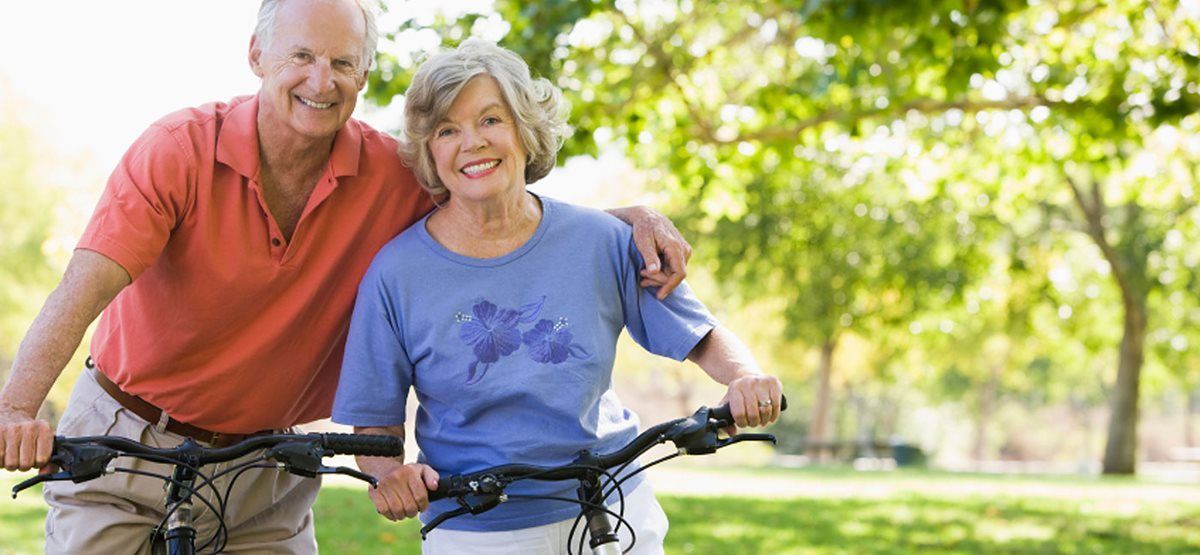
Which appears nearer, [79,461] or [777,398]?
[79,461]

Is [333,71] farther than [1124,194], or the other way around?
[1124,194]

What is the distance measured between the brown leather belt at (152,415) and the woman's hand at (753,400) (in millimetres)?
1452

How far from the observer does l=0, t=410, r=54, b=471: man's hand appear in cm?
287

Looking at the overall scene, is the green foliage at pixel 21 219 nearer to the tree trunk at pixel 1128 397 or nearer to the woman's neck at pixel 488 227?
the tree trunk at pixel 1128 397

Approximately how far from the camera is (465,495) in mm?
2980

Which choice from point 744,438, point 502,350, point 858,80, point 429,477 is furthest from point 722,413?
point 858,80

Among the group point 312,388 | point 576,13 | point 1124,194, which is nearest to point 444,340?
point 312,388

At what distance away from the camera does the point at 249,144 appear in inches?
143

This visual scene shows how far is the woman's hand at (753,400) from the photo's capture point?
10.2ft

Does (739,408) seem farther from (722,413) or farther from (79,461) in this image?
(79,461)

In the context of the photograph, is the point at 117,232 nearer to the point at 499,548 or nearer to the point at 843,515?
the point at 499,548

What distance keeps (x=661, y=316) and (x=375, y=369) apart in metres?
0.70

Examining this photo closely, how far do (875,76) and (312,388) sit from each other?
29.4 ft

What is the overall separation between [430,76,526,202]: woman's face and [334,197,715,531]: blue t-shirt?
0.57ft
